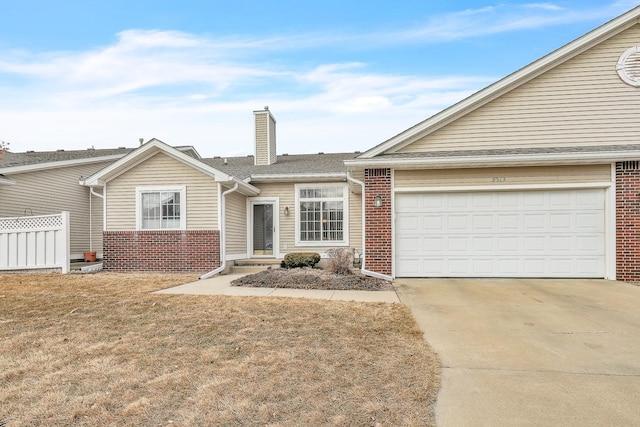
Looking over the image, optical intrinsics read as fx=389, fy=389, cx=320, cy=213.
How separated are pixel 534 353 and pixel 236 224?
10.2 metres

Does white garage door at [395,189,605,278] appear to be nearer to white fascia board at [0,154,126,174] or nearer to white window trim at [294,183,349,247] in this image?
white window trim at [294,183,349,247]

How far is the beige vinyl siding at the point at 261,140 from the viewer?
16031 mm

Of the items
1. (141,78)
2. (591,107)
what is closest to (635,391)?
(591,107)

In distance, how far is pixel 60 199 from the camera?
1407cm

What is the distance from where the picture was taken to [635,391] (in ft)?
10.8

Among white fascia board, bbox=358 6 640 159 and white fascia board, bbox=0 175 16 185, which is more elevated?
white fascia board, bbox=358 6 640 159

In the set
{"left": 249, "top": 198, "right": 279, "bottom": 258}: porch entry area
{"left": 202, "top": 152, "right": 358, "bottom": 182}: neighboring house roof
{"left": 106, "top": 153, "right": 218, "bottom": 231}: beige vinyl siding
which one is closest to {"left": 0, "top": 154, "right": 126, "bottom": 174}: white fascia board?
{"left": 106, "top": 153, "right": 218, "bottom": 231}: beige vinyl siding

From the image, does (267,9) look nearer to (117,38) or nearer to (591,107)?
(117,38)

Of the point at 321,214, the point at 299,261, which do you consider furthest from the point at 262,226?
the point at 299,261

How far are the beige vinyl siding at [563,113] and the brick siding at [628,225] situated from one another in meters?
0.98

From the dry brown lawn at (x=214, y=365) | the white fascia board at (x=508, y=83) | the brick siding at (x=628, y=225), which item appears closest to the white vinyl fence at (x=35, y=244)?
the dry brown lawn at (x=214, y=365)

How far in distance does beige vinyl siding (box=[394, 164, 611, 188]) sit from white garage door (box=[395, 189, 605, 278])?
0.29 meters

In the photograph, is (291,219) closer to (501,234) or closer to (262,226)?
(262,226)

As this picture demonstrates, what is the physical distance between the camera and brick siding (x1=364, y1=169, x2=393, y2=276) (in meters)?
9.62
